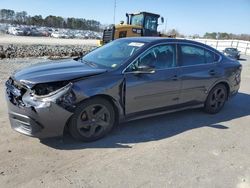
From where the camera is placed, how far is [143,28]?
734 inches

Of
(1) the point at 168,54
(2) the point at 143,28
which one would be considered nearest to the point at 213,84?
(1) the point at 168,54

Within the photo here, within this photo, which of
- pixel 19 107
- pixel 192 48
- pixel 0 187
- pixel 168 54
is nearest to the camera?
pixel 0 187

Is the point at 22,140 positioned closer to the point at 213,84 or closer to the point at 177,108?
the point at 177,108

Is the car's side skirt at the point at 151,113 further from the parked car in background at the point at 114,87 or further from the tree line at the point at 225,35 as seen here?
the tree line at the point at 225,35

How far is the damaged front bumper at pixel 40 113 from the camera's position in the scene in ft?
12.7

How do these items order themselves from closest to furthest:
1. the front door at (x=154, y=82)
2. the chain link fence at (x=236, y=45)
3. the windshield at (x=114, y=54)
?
the front door at (x=154, y=82), the windshield at (x=114, y=54), the chain link fence at (x=236, y=45)

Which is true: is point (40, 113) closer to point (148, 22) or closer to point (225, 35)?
point (148, 22)

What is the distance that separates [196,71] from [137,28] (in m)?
13.3

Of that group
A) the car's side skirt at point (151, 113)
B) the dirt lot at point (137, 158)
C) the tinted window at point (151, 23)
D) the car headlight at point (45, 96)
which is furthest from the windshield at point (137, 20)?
the car headlight at point (45, 96)

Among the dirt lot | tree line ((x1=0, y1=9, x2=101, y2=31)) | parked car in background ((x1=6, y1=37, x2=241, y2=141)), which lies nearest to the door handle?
parked car in background ((x1=6, y1=37, x2=241, y2=141))

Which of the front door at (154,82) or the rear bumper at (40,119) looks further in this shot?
the front door at (154,82)

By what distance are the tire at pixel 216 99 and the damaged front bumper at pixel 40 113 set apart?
329 cm

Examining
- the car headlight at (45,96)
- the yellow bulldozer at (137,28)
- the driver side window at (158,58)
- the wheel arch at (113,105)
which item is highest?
the yellow bulldozer at (137,28)

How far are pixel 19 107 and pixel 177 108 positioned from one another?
292 centimetres
